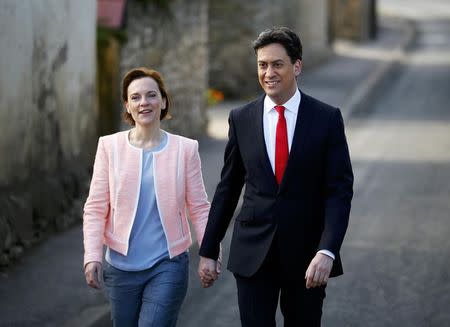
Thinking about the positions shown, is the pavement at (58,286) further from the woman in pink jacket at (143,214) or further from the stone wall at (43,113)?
the woman in pink jacket at (143,214)

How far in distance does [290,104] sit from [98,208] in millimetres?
882

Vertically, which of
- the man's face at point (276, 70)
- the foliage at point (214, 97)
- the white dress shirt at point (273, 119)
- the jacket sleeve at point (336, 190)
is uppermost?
the man's face at point (276, 70)

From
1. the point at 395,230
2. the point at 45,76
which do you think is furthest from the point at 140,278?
the point at 395,230

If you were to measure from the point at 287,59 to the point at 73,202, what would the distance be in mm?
5244

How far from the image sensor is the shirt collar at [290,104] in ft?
14.3

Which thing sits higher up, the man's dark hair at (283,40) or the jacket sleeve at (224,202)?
the man's dark hair at (283,40)

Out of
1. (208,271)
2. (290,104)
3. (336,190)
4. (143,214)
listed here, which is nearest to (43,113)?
(143,214)

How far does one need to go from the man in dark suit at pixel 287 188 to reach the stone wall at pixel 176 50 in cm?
691

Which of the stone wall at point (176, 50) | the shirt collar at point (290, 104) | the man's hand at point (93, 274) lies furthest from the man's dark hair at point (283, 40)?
the stone wall at point (176, 50)

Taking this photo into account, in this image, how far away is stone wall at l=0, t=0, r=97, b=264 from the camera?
792 cm

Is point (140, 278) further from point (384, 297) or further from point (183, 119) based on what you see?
point (183, 119)

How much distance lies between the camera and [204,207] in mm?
4609

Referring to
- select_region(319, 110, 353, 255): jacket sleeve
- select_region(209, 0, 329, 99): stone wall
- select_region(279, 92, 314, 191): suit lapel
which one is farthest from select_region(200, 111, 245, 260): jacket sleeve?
select_region(209, 0, 329, 99): stone wall

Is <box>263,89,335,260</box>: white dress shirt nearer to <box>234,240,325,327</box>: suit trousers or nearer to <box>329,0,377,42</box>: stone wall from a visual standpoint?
<box>234,240,325,327</box>: suit trousers
